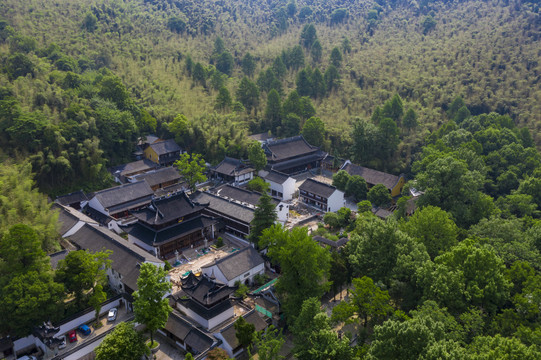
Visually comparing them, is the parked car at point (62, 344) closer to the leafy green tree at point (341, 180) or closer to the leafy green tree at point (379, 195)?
the leafy green tree at point (341, 180)

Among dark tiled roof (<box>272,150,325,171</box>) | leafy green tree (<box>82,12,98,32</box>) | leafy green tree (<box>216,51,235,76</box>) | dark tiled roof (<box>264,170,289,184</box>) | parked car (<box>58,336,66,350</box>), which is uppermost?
leafy green tree (<box>82,12,98,32</box>)

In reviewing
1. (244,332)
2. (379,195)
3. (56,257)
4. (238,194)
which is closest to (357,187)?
(379,195)

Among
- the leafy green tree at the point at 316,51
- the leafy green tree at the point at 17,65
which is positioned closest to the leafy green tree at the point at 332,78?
the leafy green tree at the point at 316,51

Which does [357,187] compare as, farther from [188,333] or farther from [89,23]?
[89,23]

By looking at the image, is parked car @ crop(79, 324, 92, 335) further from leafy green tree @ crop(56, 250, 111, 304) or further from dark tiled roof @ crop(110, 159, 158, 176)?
dark tiled roof @ crop(110, 159, 158, 176)

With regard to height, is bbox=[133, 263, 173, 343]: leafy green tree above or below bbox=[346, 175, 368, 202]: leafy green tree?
above

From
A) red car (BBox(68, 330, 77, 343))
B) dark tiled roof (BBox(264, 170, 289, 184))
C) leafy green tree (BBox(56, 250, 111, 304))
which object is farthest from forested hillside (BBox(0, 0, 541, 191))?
red car (BBox(68, 330, 77, 343))

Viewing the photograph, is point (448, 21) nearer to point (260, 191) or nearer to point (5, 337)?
point (260, 191)
